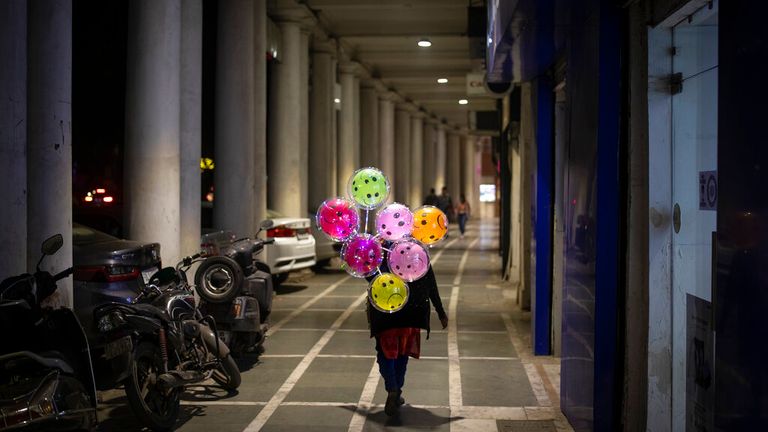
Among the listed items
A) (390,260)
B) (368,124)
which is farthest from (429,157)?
(390,260)

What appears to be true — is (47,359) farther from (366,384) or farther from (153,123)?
(153,123)

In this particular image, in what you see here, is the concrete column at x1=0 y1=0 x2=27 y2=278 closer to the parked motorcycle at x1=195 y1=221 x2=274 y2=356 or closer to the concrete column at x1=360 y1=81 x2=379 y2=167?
the parked motorcycle at x1=195 y1=221 x2=274 y2=356

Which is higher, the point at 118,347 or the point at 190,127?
the point at 190,127

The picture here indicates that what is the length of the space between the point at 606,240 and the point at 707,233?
1.04m

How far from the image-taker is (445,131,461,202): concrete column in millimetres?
65125

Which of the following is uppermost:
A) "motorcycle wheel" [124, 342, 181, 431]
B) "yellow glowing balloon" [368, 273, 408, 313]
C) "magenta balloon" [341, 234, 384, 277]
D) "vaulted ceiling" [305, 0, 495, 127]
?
"vaulted ceiling" [305, 0, 495, 127]

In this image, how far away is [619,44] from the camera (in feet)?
23.5

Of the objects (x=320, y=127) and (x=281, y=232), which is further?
(x=320, y=127)

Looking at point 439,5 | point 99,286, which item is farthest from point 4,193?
point 439,5

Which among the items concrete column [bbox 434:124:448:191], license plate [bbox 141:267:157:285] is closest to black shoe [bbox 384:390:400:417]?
license plate [bbox 141:267:157:285]

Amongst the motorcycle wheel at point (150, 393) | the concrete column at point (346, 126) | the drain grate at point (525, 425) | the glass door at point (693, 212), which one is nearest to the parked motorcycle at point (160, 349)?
the motorcycle wheel at point (150, 393)

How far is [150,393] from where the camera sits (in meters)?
8.02

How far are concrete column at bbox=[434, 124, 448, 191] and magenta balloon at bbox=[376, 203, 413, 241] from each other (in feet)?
160

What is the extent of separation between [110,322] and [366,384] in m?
3.28
